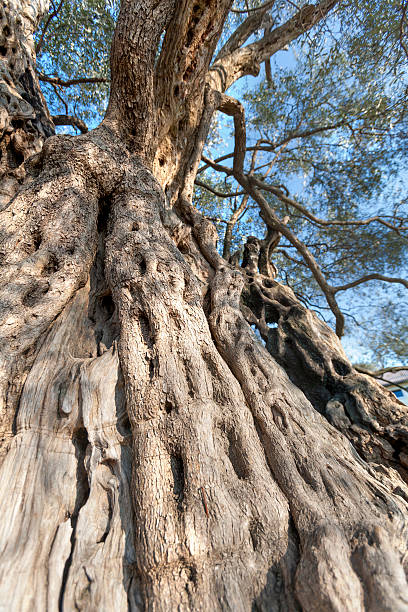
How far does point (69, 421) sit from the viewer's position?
179cm

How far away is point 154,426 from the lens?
1723mm

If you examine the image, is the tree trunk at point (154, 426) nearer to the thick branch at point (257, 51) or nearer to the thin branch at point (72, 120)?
the thick branch at point (257, 51)

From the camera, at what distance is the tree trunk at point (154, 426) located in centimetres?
124

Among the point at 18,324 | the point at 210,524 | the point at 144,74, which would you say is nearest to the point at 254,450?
the point at 210,524

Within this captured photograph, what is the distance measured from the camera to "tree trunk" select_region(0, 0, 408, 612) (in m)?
1.24

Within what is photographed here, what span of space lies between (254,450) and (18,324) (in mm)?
1519

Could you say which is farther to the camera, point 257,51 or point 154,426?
point 257,51

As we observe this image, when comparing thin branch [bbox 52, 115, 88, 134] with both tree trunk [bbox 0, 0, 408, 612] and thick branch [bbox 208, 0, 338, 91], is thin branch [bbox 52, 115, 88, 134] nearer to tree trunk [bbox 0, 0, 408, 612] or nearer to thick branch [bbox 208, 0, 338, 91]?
thick branch [bbox 208, 0, 338, 91]

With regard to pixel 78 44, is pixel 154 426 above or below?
below

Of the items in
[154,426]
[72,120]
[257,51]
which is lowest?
[154,426]

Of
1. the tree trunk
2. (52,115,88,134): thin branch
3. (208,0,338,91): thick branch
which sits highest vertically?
(208,0,338,91): thick branch

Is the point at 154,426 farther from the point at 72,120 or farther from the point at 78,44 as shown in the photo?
the point at 78,44

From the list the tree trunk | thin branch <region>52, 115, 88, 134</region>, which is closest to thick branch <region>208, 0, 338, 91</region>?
the tree trunk

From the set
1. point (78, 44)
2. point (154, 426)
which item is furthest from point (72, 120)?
point (154, 426)
